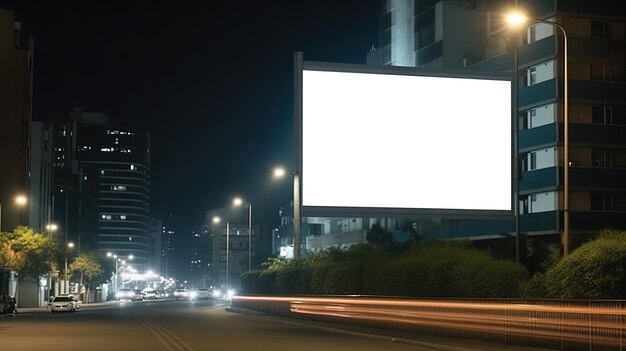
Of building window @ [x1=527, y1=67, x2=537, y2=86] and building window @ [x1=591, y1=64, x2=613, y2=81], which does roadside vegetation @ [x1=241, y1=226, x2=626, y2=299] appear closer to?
building window @ [x1=527, y1=67, x2=537, y2=86]

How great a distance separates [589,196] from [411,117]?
40.2m

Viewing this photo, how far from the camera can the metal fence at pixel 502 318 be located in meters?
22.6

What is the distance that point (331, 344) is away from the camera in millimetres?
30391

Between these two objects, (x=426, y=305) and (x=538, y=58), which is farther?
(x=538, y=58)

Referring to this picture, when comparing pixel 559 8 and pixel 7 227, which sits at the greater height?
pixel 559 8

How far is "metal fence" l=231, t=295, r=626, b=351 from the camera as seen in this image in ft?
74.2

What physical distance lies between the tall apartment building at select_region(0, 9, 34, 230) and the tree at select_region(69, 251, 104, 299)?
829 inches

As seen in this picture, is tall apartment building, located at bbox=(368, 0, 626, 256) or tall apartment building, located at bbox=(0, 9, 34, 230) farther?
tall apartment building, located at bbox=(0, 9, 34, 230)

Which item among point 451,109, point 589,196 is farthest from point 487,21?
point 451,109

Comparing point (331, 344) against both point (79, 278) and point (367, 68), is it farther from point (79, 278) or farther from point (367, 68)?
point (79, 278)

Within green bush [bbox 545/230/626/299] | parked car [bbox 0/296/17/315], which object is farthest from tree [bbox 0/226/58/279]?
green bush [bbox 545/230/626/299]

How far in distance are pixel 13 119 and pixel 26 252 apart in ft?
67.7

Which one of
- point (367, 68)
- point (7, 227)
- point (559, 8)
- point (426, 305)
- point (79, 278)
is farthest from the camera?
point (79, 278)

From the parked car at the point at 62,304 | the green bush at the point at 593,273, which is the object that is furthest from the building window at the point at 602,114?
the green bush at the point at 593,273
